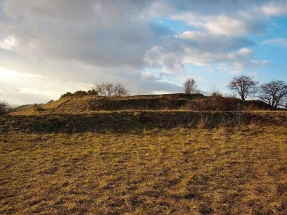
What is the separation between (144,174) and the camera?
768 cm

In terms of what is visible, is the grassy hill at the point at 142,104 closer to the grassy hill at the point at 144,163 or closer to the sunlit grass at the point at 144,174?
the grassy hill at the point at 144,163

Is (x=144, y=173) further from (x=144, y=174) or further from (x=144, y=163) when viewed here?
(x=144, y=163)

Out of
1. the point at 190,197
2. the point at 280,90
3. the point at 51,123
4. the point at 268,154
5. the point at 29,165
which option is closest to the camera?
the point at 190,197

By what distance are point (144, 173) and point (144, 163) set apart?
1061 mm

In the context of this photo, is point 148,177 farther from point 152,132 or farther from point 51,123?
point 51,123

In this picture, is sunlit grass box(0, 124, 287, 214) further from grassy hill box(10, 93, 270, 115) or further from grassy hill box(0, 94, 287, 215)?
grassy hill box(10, 93, 270, 115)

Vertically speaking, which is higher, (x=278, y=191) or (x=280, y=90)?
(x=280, y=90)

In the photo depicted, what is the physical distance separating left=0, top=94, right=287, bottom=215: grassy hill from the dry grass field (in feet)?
0.08

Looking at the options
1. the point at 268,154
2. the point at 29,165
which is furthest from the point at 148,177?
the point at 268,154

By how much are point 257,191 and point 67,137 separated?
941 cm

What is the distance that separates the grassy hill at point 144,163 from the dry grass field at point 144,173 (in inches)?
1.0

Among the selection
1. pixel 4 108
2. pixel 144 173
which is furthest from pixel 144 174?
pixel 4 108

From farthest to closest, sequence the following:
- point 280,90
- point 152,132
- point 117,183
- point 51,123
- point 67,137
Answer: point 280,90, point 51,123, point 152,132, point 67,137, point 117,183

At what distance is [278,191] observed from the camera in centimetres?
645
